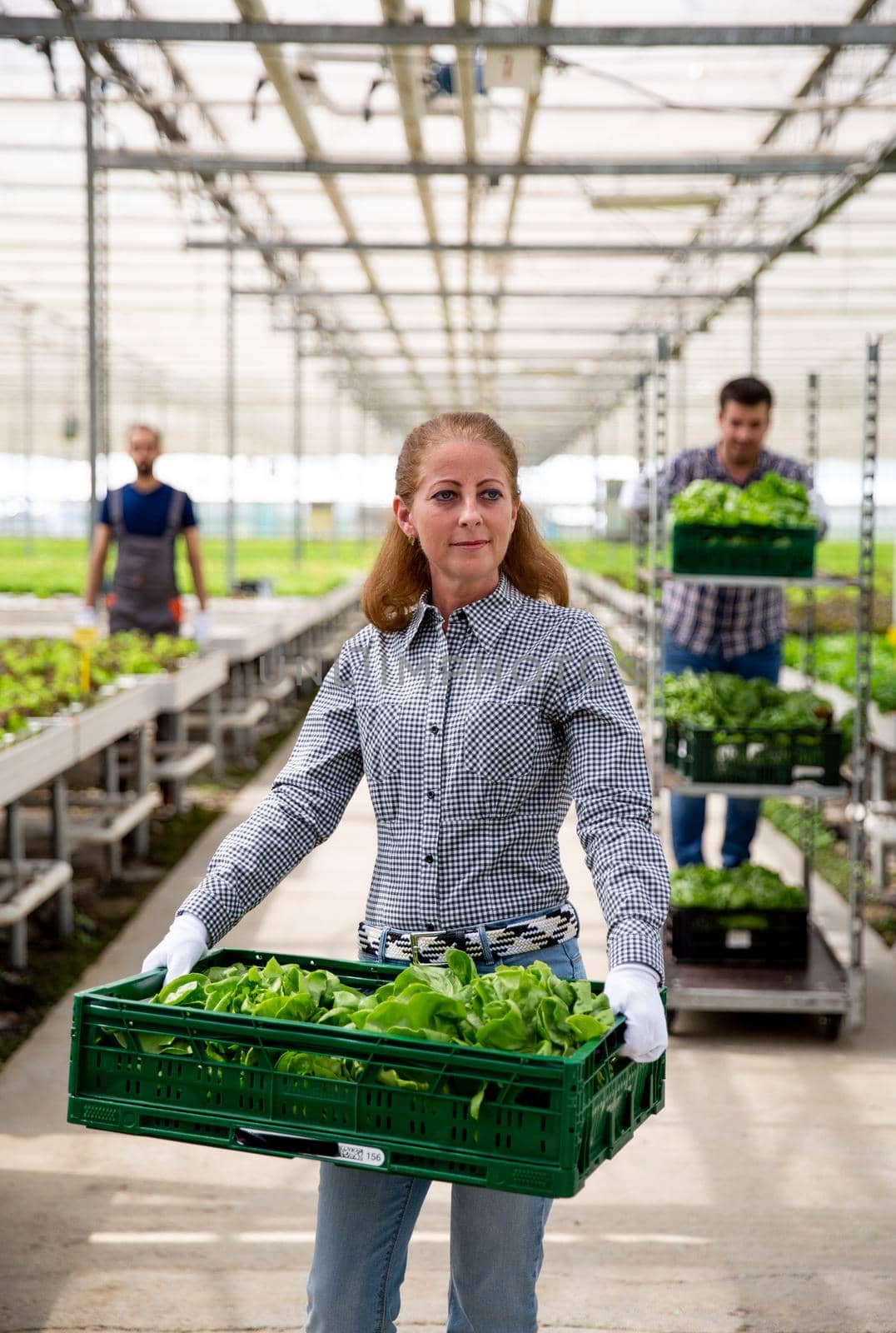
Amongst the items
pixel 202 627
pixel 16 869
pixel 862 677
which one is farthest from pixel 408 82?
pixel 16 869

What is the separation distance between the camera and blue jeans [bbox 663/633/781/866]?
4.97 meters

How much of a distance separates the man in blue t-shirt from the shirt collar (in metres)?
4.98

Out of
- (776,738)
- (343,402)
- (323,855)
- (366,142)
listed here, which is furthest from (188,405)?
(776,738)

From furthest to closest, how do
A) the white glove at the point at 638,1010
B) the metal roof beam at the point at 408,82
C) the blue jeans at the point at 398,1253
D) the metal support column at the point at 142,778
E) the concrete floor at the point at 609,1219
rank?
1. the metal support column at the point at 142,778
2. the metal roof beam at the point at 408,82
3. the concrete floor at the point at 609,1219
4. the blue jeans at the point at 398,1253
5. the white glove at the point at 638,1010

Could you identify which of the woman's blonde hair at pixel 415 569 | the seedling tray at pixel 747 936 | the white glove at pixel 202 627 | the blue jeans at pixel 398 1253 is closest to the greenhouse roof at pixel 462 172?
the white glove at pixel 202 627

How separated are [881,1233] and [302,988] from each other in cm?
195

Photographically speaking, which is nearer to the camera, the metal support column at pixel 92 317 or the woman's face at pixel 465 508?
the woman's face at pixel 465 508

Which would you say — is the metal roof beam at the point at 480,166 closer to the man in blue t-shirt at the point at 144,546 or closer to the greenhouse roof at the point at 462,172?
the greenhouse roof at the point at 462,172

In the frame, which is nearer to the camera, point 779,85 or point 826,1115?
point 826,1115

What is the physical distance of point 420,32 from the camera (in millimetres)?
5219

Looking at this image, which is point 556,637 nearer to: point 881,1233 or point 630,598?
point 881,1233

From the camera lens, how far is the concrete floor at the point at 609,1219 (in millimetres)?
2791

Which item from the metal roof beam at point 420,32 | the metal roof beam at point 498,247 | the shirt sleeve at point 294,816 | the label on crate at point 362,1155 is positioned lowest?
the label on crate at point 362,1155

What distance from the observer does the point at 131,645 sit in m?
6.74
